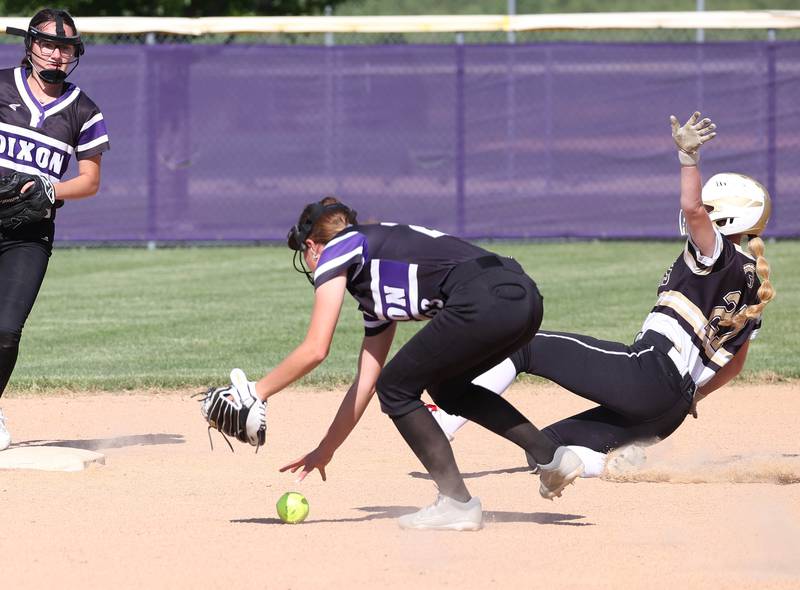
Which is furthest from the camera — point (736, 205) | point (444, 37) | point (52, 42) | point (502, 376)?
point (444, 37)

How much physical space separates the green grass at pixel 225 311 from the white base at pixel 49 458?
199 centimetres

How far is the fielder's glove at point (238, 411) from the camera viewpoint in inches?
181

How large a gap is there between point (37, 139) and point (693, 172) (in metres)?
2.86

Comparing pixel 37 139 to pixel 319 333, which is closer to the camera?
pixel 319 333

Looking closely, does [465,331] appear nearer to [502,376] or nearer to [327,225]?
[327,225]

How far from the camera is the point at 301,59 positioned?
575 inches

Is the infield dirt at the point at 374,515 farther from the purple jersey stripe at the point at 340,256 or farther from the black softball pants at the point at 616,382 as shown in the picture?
the purple jersey stripe at the point at 340,256

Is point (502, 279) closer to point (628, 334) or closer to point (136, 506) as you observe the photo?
point (136, 506)

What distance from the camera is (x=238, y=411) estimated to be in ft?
15.1

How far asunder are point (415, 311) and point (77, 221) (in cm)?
1059

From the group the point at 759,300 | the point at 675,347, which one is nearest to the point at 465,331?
the point at 675,347

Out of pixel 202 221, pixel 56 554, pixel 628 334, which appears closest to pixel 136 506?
pixel 56 554

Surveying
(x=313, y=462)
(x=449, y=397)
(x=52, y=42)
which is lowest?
(x=313, y=462)

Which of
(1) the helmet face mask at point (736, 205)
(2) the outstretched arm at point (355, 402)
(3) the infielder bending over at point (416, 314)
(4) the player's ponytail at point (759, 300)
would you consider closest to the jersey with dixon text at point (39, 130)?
(3) the infielder bending over at point (416, 314)
